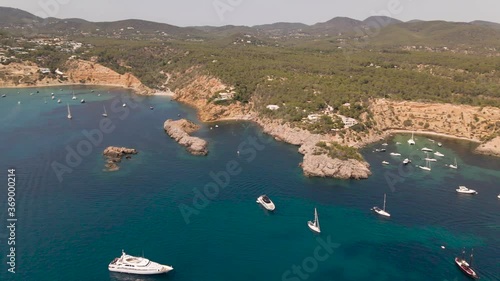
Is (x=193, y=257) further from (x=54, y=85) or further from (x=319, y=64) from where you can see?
(x=54, y=85)

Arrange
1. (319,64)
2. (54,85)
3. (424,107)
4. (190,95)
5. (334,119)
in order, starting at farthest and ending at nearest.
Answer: (54,85) → (319,64) → (190,95) → (424,107) → (334,119)

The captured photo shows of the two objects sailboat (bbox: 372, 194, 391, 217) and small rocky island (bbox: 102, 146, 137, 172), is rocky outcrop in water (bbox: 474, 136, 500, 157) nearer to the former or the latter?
sailboat (bbox: 372, 194, 391, 217)

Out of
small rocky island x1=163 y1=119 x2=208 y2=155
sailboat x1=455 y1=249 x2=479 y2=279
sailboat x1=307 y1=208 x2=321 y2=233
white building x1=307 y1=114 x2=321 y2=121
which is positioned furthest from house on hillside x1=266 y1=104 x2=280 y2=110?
sailboat x1=455 y1=249 x2=479 y2=279

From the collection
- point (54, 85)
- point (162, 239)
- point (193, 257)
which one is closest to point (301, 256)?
point (193, 257)

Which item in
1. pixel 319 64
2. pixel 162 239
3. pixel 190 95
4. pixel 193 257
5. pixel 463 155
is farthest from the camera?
pixel 319 64

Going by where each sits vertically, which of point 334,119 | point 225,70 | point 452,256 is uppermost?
point 225,70

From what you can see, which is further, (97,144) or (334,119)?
(334,119)

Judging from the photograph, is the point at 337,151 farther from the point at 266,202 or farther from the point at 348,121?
the point at 266,202

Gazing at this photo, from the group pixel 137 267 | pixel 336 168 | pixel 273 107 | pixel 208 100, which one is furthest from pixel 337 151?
pixel 208 100
